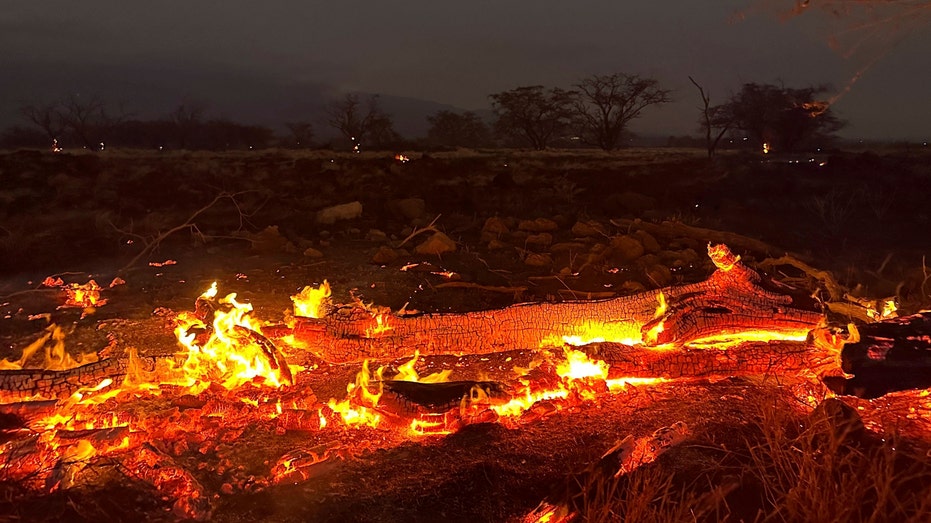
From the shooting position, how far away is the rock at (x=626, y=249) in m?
8.01

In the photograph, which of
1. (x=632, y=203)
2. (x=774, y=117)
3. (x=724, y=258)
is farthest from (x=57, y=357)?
(x=774, y=117)

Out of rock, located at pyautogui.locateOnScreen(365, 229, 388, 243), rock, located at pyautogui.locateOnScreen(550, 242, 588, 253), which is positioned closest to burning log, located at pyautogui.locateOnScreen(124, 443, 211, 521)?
rock, located at pyautogui.locateOnScreen(550, 242, 588, 253)

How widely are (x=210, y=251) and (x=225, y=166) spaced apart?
12381mm

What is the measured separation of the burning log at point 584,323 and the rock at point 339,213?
6838 millimetres

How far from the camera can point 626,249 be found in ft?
26.4

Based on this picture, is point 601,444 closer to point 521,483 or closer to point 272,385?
point 521,483

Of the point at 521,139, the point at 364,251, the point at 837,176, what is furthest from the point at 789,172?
the point at 521,139

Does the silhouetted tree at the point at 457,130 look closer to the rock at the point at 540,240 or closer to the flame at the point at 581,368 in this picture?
the rock at the point at 540,240

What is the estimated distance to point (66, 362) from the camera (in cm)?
438

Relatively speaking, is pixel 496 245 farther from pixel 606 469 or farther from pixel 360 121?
pixel 360 121

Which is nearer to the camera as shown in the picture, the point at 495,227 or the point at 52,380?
the point at 52,380

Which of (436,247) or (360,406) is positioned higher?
(436,247)

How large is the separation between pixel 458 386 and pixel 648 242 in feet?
18.7

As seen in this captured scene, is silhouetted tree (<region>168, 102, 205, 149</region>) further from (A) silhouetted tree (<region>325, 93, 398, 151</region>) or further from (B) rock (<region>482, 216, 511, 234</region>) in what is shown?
(B) rock (<region>482, 216, 511, 234</region>)
